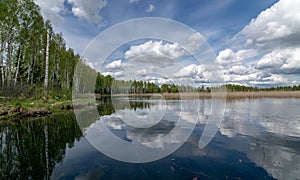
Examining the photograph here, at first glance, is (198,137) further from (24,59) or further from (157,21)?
(24,59)

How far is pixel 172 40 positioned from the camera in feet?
33.2

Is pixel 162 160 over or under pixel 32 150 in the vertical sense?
under

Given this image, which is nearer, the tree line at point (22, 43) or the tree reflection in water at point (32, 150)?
the tree reflection in water at point (32, 150)

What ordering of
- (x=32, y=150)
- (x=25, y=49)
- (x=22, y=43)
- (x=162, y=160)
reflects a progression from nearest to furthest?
(x=162, y=160) → (x=32, y=150) → (x=22, y=43) → (x=25, y=49)

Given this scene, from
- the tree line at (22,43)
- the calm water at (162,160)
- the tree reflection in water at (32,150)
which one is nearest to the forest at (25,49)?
the tree line at (22,43)

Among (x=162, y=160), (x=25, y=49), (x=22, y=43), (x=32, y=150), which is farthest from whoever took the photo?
(x=25, y=49)

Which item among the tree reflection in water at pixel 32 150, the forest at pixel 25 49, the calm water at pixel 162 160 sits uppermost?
the forest at pixel 25 49

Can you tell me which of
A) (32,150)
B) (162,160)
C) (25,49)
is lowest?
(162,160)

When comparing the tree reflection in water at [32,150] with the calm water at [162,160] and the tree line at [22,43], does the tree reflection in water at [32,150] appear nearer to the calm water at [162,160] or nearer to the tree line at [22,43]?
the calm water at [162,160]

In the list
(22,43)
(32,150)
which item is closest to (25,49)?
(22,43)

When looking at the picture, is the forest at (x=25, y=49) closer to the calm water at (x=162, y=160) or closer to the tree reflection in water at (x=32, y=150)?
the tree reflection in water at (x=32, y=150)

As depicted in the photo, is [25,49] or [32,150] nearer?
[32,150]

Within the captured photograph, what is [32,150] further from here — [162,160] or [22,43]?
[22,43]

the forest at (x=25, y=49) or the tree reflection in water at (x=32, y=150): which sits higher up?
the forest at (x=25, y=49)
